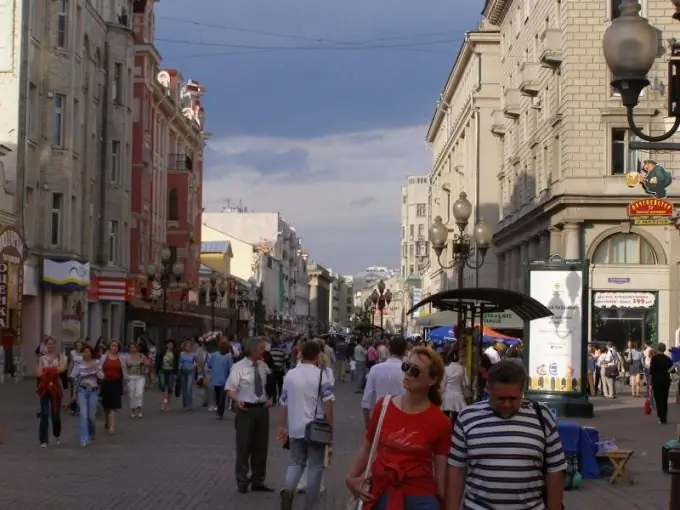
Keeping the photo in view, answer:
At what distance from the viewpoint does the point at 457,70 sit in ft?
279

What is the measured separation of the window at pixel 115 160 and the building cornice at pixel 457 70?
27.8 meters

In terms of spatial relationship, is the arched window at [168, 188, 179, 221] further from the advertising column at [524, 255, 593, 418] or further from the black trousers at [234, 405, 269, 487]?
the black trousers at [234, 405, 269, 487]

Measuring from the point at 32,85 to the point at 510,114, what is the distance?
26606 mm

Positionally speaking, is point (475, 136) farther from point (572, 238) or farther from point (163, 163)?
point (572, 238)

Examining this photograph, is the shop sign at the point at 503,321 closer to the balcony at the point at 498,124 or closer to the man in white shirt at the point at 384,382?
the balcony at the point at 498,124

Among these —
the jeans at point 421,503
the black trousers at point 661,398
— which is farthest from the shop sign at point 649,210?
the jeans at point 421,503

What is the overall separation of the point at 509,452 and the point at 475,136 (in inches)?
2756

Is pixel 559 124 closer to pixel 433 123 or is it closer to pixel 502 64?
pixel 502 64

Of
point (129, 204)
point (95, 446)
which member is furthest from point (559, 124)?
point (95, 446)

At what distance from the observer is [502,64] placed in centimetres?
6931

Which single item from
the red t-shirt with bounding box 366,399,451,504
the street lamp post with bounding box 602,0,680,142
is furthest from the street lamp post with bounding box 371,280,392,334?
the red t-shirt with bounding box 366,399,451,504

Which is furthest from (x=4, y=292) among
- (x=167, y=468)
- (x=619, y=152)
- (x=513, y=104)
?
(x=513, y=104)

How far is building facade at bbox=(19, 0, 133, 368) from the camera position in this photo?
136 ft

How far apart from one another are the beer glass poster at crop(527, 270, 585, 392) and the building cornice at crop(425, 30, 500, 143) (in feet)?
157
